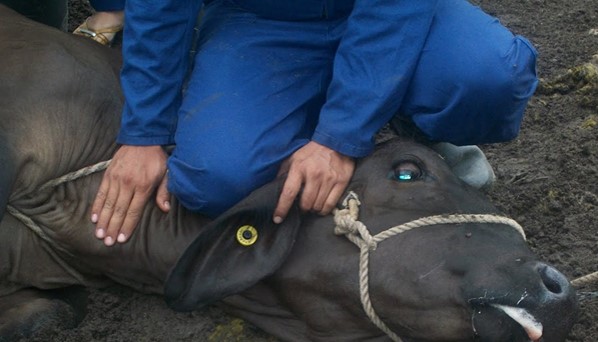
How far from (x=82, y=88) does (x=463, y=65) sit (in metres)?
1.36

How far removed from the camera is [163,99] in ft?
12.3

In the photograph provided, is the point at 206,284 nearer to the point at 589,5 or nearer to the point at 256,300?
the point at 256,300

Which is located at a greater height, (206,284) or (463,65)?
(463,65)

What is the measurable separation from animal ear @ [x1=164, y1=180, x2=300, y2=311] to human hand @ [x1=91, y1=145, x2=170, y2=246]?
0.39m

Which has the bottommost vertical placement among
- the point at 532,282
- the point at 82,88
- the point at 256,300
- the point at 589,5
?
the point at 589,5

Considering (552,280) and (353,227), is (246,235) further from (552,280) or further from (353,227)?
(552,280)

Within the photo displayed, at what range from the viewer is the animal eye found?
3479 millimetres

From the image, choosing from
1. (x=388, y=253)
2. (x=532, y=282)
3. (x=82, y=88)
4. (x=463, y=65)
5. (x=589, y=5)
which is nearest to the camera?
(x=532, y=282)

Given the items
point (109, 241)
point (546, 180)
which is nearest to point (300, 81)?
point (109, 241)

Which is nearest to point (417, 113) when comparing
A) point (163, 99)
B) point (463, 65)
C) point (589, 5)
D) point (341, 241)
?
point (463, 65)

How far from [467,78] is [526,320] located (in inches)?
38.6

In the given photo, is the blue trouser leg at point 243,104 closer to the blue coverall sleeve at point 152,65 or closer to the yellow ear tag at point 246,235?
the blue coverall sleeve at point 152,65

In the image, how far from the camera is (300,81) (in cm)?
383

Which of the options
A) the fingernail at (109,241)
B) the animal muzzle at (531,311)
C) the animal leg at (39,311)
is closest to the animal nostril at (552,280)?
the animal muzzle at (531,311)
